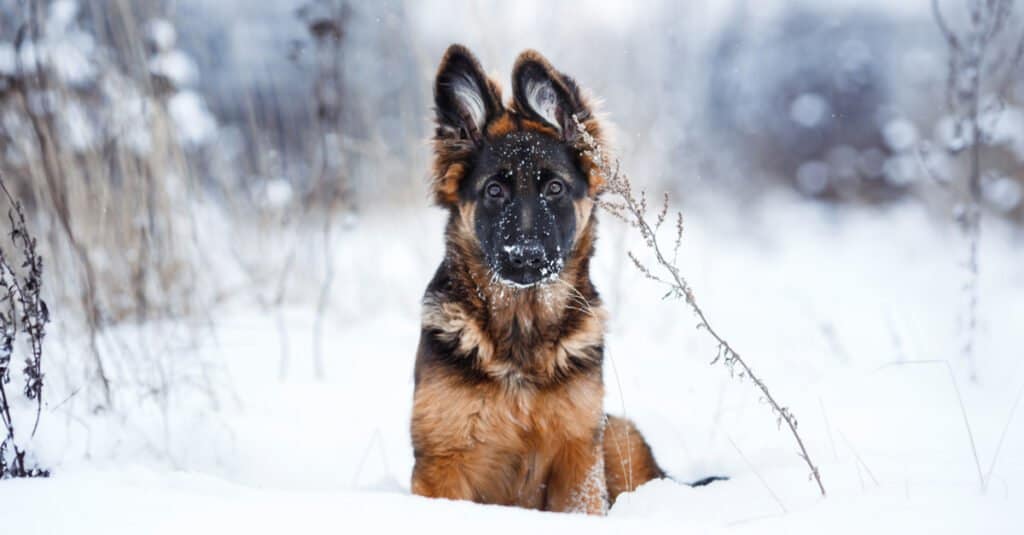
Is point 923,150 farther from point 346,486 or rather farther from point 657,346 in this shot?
point 346,486

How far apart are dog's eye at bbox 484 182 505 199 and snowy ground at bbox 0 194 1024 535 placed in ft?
3.60

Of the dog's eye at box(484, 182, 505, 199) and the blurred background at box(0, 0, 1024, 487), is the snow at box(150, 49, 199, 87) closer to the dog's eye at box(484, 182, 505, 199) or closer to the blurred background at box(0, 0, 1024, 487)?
the blurred background at box(0, 0, 1024, 487)

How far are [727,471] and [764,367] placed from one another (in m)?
1.98

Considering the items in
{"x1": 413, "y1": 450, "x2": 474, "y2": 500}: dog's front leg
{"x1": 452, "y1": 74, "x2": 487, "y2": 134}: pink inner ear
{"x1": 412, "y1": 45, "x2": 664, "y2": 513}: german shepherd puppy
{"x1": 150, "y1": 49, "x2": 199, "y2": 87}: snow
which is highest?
{"x1": 150, "y1": 49, "x2": 199, "y2": 87}: snow

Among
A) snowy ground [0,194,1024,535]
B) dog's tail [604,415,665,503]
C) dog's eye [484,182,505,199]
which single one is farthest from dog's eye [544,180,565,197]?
dog's tail [604,415,665,503]

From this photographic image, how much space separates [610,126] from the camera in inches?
154

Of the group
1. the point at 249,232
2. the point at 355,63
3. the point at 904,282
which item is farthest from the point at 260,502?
the point at 904,282

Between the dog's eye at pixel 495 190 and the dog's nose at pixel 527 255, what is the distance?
47cm

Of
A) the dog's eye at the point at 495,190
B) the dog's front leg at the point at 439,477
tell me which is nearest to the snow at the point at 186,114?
the dog's eye at the point at 495,190

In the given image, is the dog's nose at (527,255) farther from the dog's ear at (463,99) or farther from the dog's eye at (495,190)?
the dog's ear at (463,99)

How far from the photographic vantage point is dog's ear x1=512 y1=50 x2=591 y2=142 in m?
3.47

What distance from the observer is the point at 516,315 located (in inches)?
135

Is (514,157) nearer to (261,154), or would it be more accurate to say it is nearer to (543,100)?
(543,100)

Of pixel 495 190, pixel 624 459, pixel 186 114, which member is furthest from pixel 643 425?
pixel 186 114
